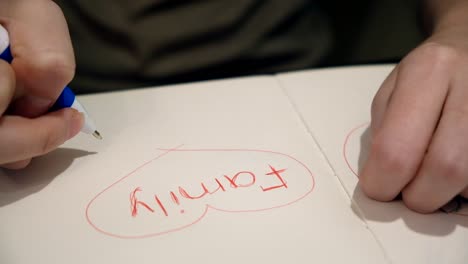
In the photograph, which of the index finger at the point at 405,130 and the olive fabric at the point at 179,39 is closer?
the index finger at the point at 405,130

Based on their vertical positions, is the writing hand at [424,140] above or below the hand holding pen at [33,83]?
below

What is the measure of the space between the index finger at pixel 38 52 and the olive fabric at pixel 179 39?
193 millimetres

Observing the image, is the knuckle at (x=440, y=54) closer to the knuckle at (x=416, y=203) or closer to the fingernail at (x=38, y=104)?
the knuckle at (x=416, y=203)

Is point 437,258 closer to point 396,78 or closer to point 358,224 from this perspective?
point 358,224

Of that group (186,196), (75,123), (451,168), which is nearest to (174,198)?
(186,196)

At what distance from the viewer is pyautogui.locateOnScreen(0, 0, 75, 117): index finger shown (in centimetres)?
35

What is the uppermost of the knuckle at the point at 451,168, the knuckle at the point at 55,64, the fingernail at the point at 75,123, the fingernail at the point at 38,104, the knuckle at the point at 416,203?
the knuckle at the point at 55,64

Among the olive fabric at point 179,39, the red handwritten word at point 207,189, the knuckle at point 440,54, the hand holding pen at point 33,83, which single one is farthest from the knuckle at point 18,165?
the knuckle at point 440,54

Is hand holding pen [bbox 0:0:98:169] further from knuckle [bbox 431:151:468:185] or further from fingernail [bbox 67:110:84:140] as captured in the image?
knuckle [bbox 431:151:468:185]

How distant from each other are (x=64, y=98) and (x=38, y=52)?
5cm

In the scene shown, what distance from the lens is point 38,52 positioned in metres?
0.36

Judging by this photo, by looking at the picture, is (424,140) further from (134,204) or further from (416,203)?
(134,204)

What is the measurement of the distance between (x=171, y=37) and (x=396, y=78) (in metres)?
0.32

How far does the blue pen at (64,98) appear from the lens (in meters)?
0.36
